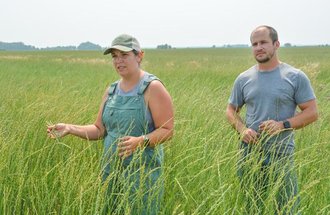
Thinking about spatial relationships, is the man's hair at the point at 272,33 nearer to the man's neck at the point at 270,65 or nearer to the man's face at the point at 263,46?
the man's face at the point at 263,46

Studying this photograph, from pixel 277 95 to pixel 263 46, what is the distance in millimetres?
300

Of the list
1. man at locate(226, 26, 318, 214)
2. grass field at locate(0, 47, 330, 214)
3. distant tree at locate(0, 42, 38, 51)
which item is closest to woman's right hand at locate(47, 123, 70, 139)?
grass field at locate(0, 47, 330, 214)

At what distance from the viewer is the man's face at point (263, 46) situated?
7.39ft

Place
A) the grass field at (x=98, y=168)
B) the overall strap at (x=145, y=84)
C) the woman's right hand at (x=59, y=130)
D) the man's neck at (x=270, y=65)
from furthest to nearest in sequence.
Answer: the man's neck at (x=270, y=65), the woman's right hand at (x=59, y=130), the overall strap at (x=145, y=84), the grass field at (x=98, y=168)

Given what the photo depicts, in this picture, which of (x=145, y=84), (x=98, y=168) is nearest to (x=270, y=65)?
(x=145, y=84)

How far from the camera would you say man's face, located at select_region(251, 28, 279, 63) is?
2252mm

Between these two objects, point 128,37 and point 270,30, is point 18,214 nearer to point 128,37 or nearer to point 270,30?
point 128,37

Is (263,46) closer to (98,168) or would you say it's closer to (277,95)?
(277,95)

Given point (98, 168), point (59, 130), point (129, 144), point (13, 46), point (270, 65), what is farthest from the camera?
point (13, 46)

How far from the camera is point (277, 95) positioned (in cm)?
222

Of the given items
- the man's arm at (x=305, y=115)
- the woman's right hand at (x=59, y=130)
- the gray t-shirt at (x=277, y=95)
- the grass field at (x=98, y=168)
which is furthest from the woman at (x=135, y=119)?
the man's arm at (x=305, y=115)

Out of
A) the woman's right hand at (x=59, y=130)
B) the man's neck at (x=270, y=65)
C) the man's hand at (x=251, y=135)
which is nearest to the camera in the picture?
the woman's right hand at (x=59, y=130)

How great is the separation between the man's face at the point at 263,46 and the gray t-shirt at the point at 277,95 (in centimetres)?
9

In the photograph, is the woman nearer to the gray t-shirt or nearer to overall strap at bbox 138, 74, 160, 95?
overall strap at bbox 138, 74, 160, 95
